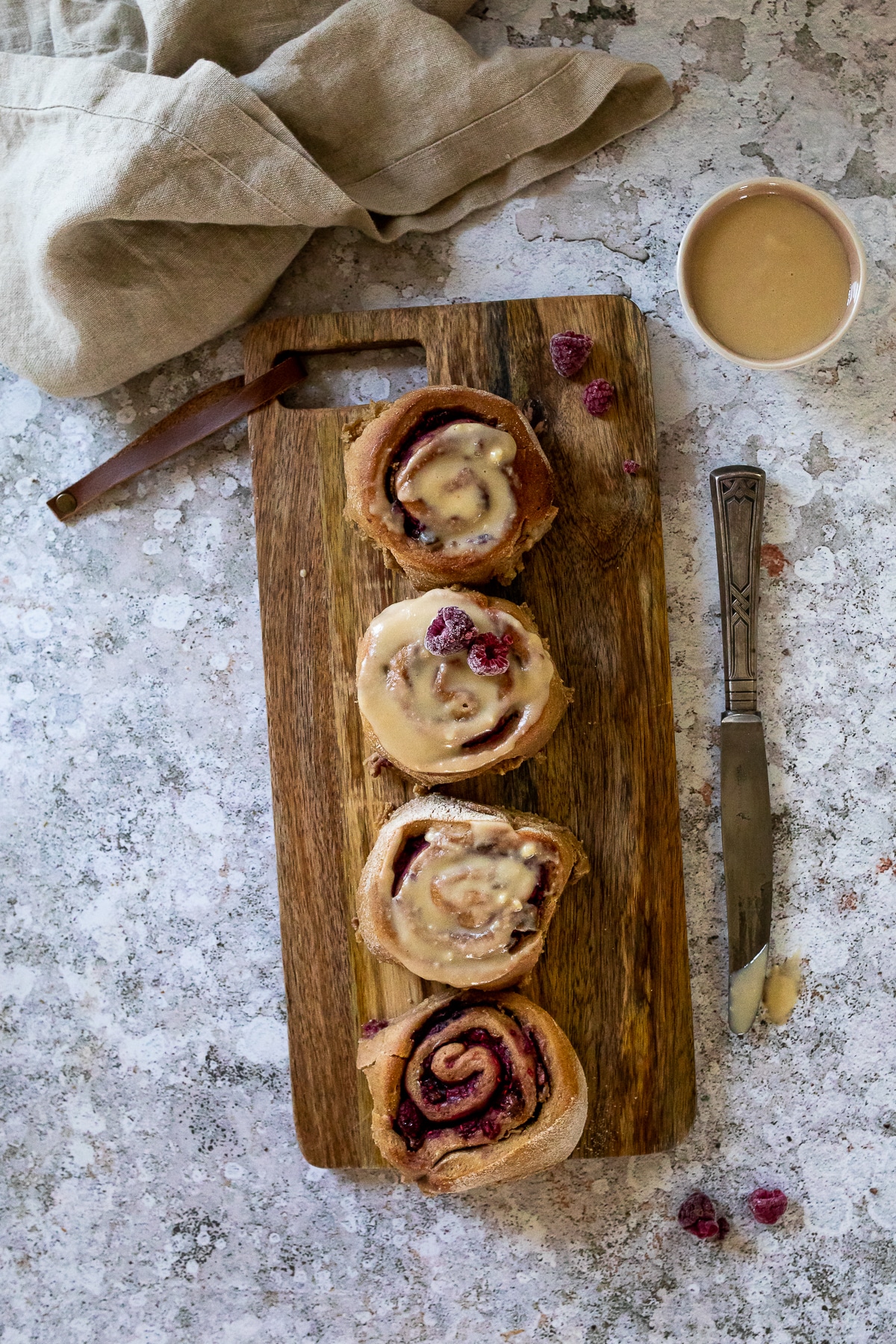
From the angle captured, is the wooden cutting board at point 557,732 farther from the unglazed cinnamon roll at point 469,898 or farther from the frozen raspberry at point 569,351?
the unglazed cinnamon roll at point 469,898

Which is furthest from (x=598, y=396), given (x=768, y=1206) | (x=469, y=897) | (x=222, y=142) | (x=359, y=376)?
(x=768, y=1206)

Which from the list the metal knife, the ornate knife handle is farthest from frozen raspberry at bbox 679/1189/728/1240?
the ornate knife handle

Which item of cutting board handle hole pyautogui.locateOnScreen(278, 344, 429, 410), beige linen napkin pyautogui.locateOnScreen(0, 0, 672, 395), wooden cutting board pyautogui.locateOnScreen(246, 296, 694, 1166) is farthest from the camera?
cutting board handle hole pyautogui.locateOnScreen(278, 344, 429, 410)

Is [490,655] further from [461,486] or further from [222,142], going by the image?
[222,142]

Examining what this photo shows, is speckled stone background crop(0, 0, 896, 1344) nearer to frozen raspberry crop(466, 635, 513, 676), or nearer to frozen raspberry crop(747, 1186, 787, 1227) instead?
frozen raspberry crop(747, 1186, 787, 1227)

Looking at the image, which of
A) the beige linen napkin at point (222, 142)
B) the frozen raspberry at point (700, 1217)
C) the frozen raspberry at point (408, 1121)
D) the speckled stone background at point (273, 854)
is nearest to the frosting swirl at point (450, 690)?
the speckled stone background at point (273, 854)

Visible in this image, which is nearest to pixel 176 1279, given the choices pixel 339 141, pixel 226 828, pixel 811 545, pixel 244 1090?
pixel 244 1090

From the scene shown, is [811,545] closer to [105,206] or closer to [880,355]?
[880,355]
